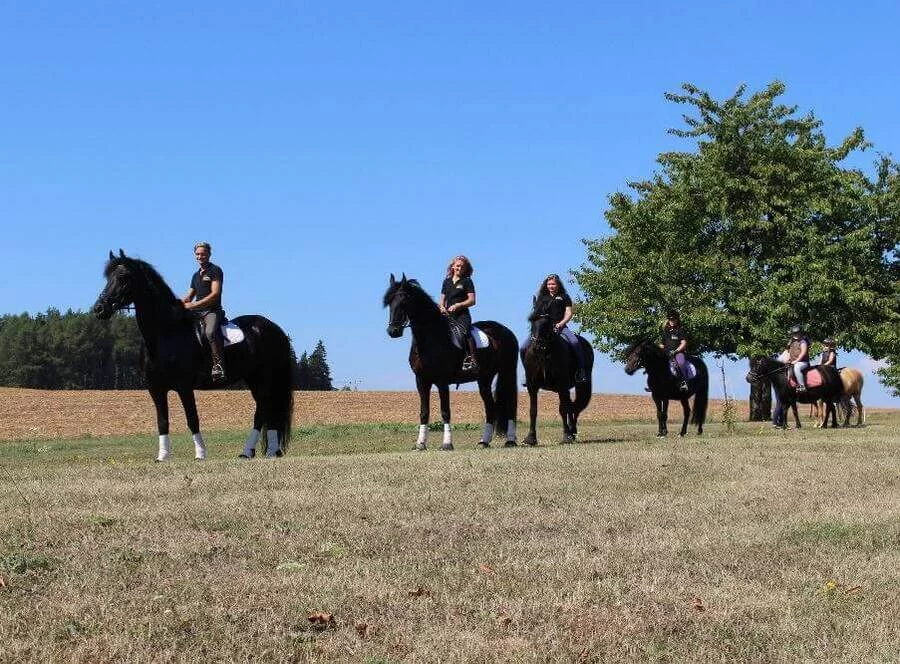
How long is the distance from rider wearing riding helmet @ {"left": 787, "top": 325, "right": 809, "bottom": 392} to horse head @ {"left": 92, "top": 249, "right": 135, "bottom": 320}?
2139 centimetres

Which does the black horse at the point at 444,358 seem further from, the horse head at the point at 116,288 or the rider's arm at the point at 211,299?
the horse head at the point at 116,288

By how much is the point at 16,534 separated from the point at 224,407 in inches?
1996

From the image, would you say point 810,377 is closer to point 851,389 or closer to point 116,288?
point 851,389

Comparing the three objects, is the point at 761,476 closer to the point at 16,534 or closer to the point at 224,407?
the point at 16,534

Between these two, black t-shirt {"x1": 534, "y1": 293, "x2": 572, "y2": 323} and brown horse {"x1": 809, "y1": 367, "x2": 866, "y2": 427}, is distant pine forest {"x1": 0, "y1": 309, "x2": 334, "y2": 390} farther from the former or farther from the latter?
black t-shirt {"x1": 534, "y1": 293, "x2": 572, "y2": 323}

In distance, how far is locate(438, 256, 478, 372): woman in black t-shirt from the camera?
64.4ft

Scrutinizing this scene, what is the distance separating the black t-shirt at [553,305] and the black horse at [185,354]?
203 inches

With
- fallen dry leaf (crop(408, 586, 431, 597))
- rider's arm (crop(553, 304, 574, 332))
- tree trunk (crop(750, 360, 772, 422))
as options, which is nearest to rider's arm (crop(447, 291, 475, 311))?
rider's arm (crop(553, 304, 574, 332))

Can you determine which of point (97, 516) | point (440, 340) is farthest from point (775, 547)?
point (440, 340)

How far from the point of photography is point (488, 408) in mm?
21109

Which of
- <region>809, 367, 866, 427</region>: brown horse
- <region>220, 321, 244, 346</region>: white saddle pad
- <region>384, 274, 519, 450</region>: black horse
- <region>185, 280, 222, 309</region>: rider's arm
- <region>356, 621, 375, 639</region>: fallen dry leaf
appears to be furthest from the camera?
<region>809, 367, 866, 427</region>: brown horse

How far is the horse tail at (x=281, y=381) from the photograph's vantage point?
18672 millimetres

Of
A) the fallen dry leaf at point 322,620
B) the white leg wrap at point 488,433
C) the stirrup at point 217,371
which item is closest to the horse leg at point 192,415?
the stirrup at point 217,371

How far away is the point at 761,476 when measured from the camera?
14.9 m
